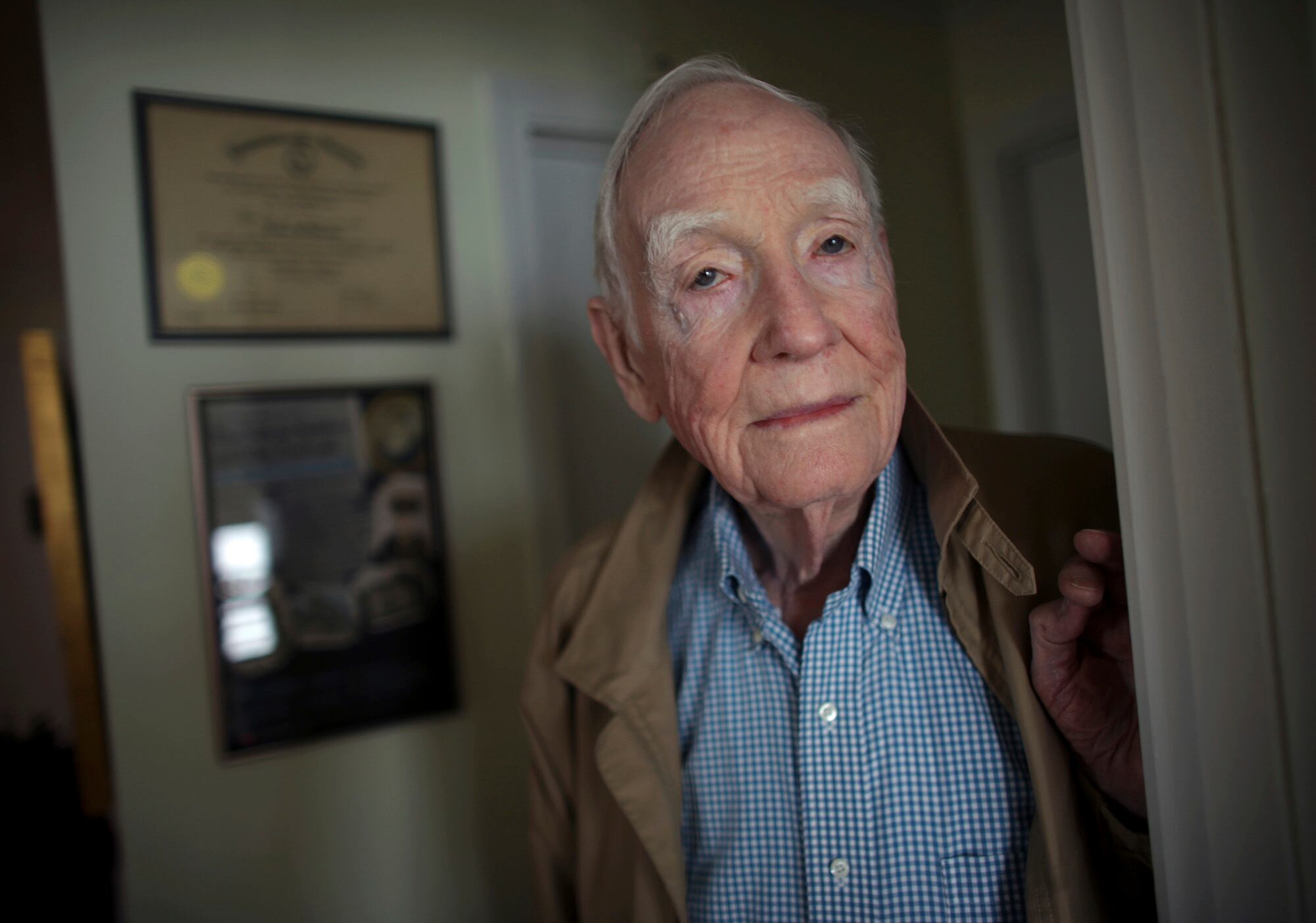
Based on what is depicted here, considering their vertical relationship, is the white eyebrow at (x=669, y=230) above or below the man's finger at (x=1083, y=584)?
above


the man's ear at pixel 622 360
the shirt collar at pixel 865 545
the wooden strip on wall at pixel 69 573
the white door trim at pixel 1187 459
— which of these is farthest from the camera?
the wooden strip on wall at pixel 69 573

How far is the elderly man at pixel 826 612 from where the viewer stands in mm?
629

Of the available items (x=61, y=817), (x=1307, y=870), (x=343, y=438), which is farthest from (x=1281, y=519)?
(x=61, y=817)

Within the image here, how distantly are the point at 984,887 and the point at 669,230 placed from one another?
670mm

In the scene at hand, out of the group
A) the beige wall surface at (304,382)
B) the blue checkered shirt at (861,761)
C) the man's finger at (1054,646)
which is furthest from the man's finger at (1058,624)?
the beige wall surface at (304,382)

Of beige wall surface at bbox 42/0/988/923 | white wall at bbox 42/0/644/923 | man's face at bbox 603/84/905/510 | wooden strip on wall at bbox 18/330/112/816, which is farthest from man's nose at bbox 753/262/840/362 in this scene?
wooden strip on wall at bbox 18/330/112/816

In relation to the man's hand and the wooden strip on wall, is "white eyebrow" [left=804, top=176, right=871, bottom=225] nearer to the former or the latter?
the man's hand

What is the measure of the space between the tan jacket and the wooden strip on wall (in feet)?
2.38

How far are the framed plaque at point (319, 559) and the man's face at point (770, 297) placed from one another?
0.81 meters

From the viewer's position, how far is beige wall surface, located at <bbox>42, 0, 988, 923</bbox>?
118 centimetres

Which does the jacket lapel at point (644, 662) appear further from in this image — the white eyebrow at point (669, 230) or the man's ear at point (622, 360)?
the white eyebrow at point (669, 230)

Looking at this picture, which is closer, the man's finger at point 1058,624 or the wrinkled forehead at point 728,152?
the man's finger at point 1058,624

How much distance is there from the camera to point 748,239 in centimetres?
68

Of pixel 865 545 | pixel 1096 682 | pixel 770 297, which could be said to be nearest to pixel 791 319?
pixel 770 297
